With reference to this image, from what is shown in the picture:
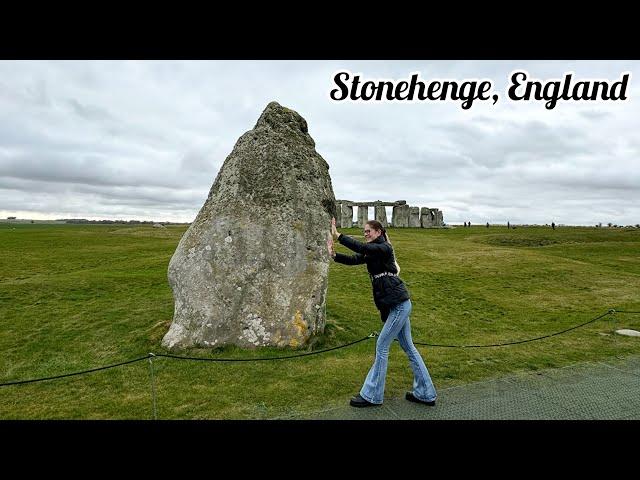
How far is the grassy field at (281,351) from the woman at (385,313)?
540 millimetres

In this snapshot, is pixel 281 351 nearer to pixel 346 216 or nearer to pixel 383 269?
pixel 383 269

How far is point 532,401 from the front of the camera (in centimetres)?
620

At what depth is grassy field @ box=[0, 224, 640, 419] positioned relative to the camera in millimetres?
6555

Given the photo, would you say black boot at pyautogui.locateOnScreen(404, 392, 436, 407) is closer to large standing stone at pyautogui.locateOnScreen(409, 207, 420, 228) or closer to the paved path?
the paved path

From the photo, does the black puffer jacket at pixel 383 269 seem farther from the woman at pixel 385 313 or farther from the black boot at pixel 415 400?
the black boot at pixel 415 400

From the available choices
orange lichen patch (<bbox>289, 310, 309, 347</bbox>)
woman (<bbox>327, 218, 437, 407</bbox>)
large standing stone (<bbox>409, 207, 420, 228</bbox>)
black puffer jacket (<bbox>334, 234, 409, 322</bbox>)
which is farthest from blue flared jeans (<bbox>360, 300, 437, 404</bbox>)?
large standing stone (<bbox>409, 207, 420, 228</bbox>)

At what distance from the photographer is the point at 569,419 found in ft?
18.2

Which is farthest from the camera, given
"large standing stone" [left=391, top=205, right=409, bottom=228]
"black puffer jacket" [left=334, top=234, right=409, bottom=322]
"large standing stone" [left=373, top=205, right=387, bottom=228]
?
"large standing stone" [left=391, top=205, right=409, bottom=228]

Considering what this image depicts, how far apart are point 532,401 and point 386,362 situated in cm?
220

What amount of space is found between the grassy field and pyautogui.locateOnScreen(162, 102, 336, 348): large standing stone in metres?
0.54

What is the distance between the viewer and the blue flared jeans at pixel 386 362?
590 cm

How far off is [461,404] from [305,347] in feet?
11.3

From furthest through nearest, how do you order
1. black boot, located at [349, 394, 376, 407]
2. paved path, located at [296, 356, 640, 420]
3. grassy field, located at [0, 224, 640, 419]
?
1. grassy field, located at [0, 224, 640, 419]
2. black boot, located at [349, 394, 376, 407]
3. paved path, located at [296, 356, 640, 420]

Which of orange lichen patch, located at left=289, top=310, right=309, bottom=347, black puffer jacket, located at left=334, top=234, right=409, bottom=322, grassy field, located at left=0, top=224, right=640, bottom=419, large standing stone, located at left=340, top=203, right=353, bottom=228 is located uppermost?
large standing stone, located at left=340, top=203, right=353, bottom=228
